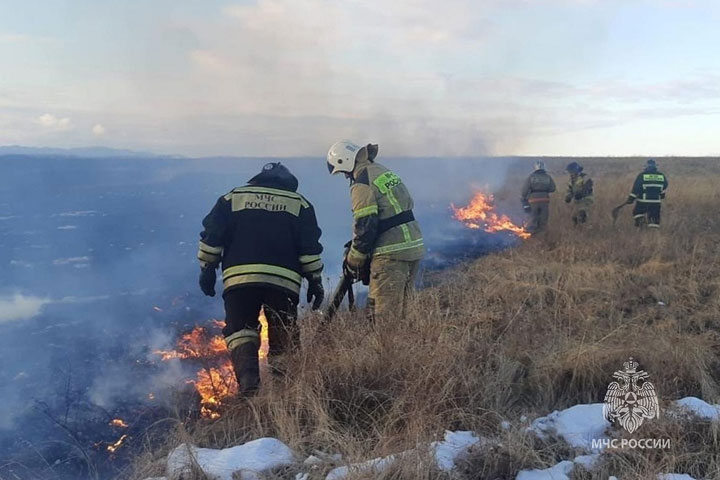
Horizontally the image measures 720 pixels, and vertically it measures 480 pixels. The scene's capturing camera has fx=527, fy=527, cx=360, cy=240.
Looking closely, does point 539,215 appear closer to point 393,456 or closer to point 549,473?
point 549,473

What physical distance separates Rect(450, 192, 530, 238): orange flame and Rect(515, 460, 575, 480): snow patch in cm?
1002

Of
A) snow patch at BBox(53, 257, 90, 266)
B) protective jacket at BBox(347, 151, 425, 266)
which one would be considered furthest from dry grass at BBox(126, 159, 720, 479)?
snow patch at BBox(53, 257, 90, 266)

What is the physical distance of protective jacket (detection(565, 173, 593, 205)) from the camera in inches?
473

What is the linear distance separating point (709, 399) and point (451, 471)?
2.07 metres

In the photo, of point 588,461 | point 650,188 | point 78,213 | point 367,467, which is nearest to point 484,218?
point 650,188

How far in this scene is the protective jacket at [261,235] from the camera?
4023 millimetres

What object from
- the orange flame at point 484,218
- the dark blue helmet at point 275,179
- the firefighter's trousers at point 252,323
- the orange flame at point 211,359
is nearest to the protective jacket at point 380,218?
the dark blue helmet at point 275,179

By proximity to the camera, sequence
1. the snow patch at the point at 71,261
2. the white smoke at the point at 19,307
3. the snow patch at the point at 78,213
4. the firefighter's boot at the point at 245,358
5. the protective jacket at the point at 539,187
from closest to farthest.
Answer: the firefighter's boot at the point at 245,358
the white smoke at the point at 19,307
the snow patch at the point at 71,261
the protective jacket at the point at 539,187
the snow patch at the point at 78,213

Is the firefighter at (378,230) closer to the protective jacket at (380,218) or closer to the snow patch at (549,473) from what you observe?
the protective jacket at (380,218)

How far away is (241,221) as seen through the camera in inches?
160

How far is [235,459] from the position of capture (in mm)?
2666

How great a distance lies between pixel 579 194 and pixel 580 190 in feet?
0.33

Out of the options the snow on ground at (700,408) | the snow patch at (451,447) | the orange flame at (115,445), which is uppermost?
the snow on ground at (700,408)

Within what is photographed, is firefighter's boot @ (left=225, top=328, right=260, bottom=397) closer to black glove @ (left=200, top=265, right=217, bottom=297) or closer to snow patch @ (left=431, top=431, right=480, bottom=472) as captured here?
black glove @ (left=200, top=265, right=217, bottom=297)
